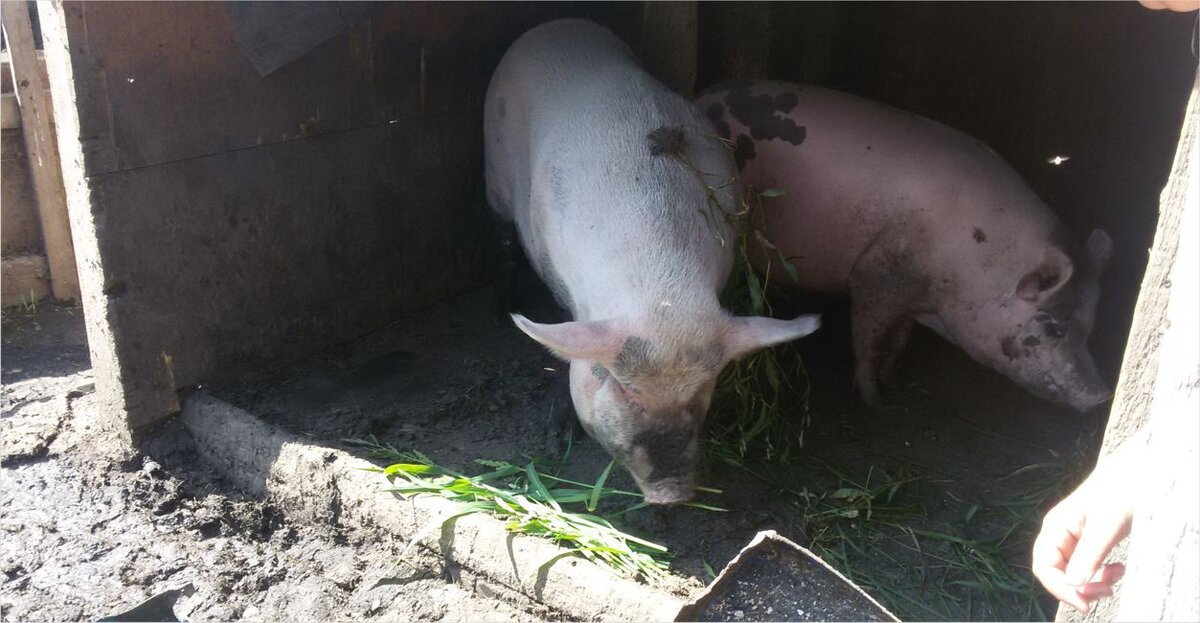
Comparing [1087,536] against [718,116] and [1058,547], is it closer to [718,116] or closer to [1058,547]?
[1058,547]

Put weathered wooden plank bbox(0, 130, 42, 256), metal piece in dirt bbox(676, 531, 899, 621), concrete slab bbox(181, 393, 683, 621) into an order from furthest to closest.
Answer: weathered wooden plank bbox(0, 130, 42, 256)
concrete slab bbox(181, 393, 683, 621)
metal piece in dirt bbox(676, 531, 899, 621)

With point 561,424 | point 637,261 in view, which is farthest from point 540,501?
point 637,261

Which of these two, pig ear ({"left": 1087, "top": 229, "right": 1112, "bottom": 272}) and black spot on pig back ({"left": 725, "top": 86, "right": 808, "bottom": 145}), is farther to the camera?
black spot on pig back ({"left": 725, "top": 86, "right": 808, "bottom": 145})

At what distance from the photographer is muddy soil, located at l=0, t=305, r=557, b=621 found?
129 inches

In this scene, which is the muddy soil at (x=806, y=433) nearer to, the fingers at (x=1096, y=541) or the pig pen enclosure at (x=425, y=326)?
the pig pen enclosure at (x=425, y=326)

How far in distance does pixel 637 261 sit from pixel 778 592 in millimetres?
1237

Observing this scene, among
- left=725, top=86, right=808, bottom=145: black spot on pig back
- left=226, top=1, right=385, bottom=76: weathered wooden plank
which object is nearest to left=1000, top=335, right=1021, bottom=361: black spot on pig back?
left=725, top=86, right=808, bottom=145: black spot on pig back

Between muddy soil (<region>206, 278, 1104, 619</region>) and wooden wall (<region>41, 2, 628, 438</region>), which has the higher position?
wooden wall (<region>41, 2, 628, 438</region>)

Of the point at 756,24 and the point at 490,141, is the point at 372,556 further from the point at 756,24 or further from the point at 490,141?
the point at 756,24

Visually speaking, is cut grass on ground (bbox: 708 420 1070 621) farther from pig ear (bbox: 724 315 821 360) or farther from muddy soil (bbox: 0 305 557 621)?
muddy soil (bbox: 0 305 557 621)

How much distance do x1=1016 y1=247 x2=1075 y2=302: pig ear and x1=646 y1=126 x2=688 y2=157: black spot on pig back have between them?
1.63 meters

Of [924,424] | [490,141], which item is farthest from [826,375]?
[490,141]

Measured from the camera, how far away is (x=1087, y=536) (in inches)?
61.7

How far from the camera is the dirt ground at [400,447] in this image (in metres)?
3.35
